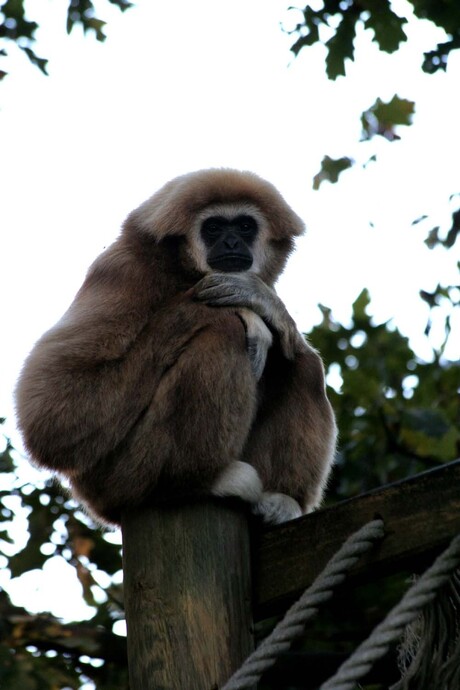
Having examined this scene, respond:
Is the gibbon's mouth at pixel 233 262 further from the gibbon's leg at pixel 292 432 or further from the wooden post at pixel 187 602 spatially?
the wooden post at pixel 187 602

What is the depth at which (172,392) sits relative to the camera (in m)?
4.09

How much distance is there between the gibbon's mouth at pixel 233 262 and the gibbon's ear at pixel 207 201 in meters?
0.25

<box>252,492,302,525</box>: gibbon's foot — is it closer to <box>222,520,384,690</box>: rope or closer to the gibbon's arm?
the gibbon's arm

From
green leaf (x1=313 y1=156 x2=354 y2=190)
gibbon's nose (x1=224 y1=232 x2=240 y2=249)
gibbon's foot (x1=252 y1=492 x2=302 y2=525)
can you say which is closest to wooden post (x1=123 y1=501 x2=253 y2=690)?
gibbon's foot (x1=252 y1=492 x2=302 y2=525)

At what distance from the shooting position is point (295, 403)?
4.60m

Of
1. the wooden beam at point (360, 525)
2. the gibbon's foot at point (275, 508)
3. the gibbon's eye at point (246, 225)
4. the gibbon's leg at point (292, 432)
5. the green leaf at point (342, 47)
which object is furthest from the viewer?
the green leaf at point (342, 47)

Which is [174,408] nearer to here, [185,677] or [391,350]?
[185,677]

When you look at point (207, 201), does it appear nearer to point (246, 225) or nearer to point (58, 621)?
point (246, 225)

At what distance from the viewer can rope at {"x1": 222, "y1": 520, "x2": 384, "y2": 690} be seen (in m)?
2.83

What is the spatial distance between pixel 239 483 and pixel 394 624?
1.39 meters

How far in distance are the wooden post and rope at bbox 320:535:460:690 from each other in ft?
2.66

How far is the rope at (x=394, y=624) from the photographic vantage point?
2.52 meters

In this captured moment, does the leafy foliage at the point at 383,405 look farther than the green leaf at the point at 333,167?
No

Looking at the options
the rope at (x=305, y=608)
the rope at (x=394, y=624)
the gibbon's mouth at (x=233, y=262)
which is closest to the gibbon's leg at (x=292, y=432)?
the gibbon's mouth at (x=233, y=262)
